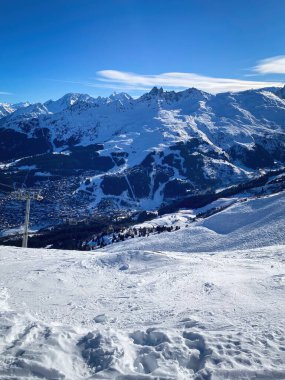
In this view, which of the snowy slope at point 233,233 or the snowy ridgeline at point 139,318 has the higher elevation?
the snowy ridgeline at point 139,318

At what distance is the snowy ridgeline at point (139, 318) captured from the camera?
11.0 metres

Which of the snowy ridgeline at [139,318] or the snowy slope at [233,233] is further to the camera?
the snowy slope at [233,233]

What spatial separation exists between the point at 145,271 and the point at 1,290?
1061cm

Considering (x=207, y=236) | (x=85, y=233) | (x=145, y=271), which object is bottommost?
(x=85, y=233)

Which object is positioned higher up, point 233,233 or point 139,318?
point 139,318

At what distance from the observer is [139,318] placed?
15.8 metres

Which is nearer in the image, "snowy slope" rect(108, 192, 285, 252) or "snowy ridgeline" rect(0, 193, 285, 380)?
"snowy ridgeline" rect(0, 193, 285, 380)

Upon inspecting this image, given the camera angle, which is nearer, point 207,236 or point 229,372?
point 229,372

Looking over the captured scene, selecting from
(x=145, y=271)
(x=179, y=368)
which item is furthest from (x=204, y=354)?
(x=145, y=271)

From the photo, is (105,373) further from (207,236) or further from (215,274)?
(207,236)

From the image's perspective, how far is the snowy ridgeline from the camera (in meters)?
11.0

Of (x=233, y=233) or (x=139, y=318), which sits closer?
(x=139, y=318)

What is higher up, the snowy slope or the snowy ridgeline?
the snowy ridgeline

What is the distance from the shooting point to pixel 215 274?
81.1 ft
